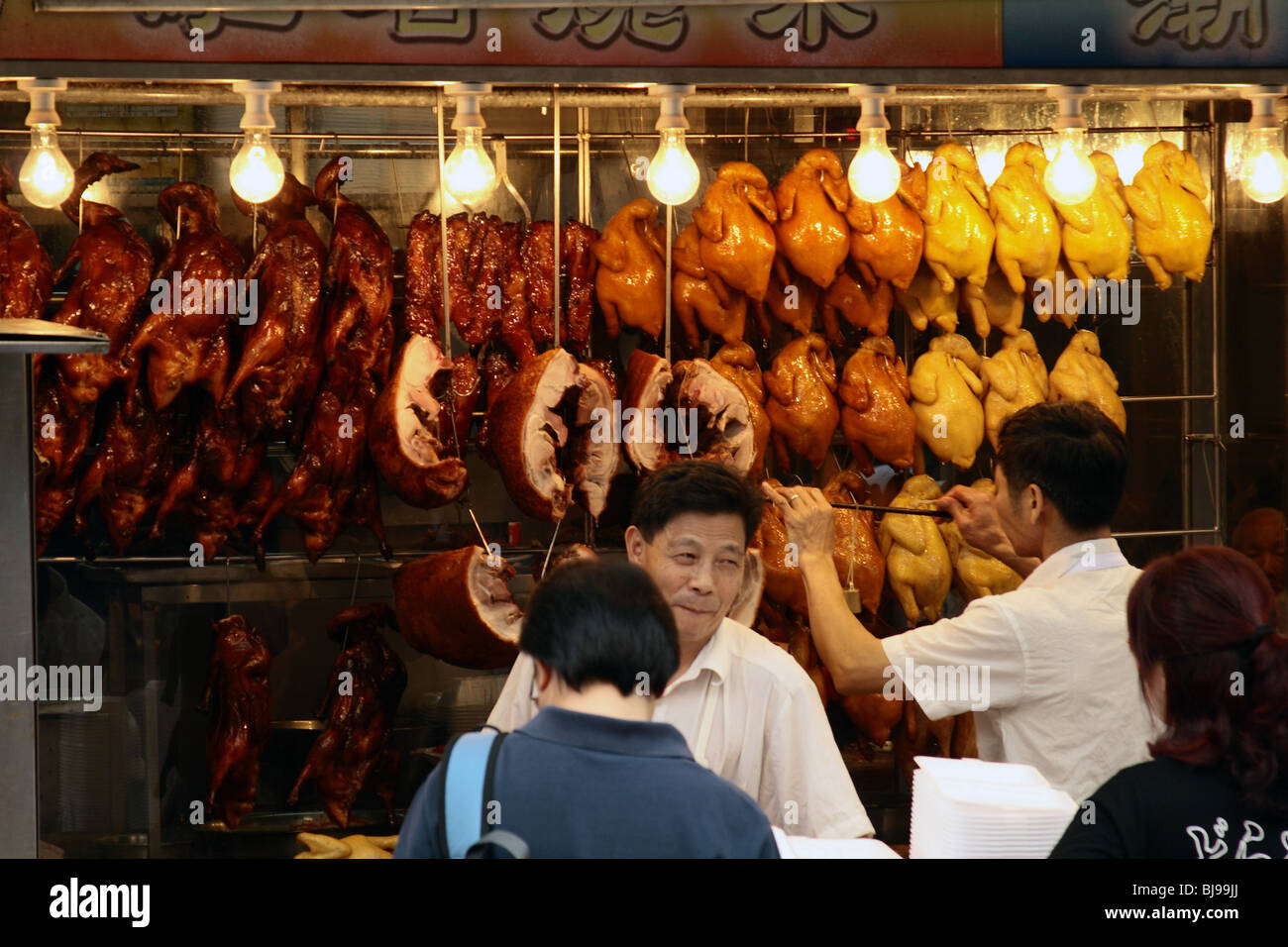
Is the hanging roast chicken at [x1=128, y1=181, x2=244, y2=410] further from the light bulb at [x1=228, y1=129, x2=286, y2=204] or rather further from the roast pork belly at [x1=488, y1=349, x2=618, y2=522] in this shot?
the roast pork belly at [x1=488, y1=349, x2=618, y2=522]

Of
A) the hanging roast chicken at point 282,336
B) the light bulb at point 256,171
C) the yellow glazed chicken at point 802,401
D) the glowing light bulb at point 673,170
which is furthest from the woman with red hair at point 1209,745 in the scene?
the hanging roast chicken at point 282,336

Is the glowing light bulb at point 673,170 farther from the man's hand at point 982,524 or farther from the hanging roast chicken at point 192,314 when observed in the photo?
the hanging roast chicken at point 192,314

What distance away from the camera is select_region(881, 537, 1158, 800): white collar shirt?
155 inches

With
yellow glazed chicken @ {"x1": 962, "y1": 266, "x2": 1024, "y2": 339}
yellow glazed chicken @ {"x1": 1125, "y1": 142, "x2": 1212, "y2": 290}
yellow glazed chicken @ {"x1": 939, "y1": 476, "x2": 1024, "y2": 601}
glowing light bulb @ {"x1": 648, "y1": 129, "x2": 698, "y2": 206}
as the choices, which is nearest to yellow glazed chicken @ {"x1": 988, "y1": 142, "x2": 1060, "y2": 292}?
yellow glazed chicken @ {"x1": 962, "y1": 266, "x2": 1024, "y2": 339}

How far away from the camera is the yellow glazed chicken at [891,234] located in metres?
5.45

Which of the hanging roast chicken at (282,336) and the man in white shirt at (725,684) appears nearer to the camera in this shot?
the man in white shirt at (725,684)

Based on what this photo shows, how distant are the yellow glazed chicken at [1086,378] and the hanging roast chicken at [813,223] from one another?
3.50 feet

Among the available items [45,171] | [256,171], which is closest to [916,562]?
[256,171]

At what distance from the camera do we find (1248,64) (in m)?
5.05

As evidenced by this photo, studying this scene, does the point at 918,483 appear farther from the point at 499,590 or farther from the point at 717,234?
the point at 499,590

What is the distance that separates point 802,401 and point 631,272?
83cm

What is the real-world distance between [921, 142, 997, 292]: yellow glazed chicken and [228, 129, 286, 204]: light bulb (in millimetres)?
2502

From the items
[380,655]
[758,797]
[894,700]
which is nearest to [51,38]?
[380,655]
